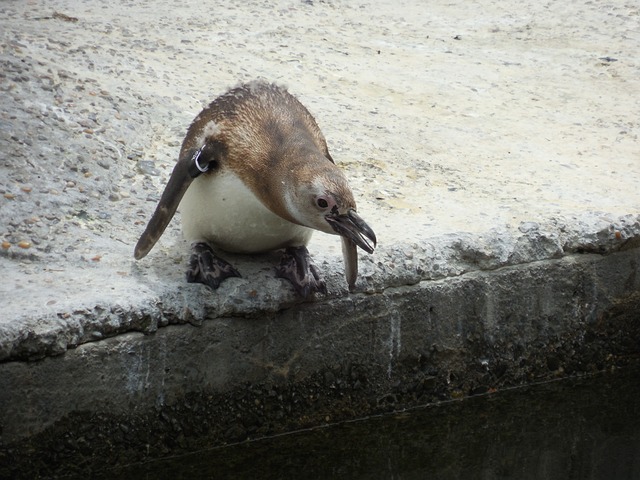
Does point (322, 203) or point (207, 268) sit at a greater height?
point (322, 203)

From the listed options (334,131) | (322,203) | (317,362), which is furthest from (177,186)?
(334,131)

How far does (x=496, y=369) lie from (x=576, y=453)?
51 centimetres

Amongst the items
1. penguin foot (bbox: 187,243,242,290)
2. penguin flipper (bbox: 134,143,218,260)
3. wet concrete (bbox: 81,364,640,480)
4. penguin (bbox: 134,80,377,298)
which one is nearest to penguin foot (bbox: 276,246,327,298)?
penguin (bbox: 134,80,377,298)

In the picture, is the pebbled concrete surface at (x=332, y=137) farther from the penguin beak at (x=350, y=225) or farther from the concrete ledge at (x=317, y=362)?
the penguin beak at (x=350, y=225)

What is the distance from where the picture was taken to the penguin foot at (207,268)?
3.99 meters

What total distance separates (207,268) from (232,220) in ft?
0.68

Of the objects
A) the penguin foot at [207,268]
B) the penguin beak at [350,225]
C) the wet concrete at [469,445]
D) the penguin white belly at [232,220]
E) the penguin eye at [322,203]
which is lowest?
the wet concrete at [469,445]

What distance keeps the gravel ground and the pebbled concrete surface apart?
0.01 m

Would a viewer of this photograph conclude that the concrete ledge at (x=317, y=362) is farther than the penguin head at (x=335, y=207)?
Yes

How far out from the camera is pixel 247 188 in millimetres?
3910

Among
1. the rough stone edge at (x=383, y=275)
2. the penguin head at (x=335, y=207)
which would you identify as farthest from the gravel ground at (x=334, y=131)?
the penguin head at (x=335, y=207)

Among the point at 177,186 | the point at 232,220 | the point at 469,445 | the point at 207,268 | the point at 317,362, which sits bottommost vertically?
the point at 469,445

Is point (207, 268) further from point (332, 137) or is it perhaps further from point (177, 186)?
point (332, 137)

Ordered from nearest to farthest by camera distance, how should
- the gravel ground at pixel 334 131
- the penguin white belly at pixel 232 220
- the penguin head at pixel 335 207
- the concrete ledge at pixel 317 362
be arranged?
the penguin head at pixel 335 207, the concrete ledge at pixel 317 362, the penguin white belly at pixel 232 220, the gravel ground at pixel 334 131
